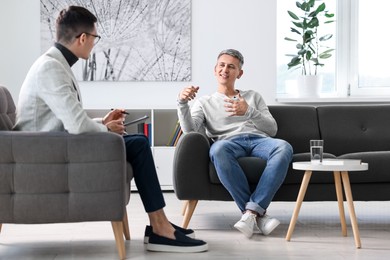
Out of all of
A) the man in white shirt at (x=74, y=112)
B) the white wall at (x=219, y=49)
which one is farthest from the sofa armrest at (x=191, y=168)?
the white wall at (x=219, y=49)

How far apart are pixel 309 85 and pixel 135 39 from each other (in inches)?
60.4

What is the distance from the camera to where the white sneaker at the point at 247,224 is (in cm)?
357

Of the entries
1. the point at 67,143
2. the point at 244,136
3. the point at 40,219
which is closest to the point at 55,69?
the point at 67,143

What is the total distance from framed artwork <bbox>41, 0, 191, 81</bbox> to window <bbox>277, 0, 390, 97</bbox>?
90 centimetres

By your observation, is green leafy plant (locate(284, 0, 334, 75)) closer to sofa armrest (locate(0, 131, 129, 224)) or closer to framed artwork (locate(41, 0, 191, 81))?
framed artwork (locate(41, 0, 191, 81))

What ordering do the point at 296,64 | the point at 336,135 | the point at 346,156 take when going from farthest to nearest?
the point at 296,64
the point at 336,135
the point at 346,156

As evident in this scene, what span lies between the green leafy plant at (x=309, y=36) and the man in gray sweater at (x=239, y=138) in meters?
1.91

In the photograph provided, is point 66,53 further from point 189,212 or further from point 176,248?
point 189,212

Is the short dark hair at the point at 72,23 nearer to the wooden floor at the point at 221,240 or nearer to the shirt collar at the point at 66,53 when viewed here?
the shirt collar at the point at 66,53

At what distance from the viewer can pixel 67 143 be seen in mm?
3008

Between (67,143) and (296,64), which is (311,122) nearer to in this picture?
(296,64)

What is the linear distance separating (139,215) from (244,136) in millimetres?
924

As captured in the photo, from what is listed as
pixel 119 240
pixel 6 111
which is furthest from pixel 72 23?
pixel 119 240

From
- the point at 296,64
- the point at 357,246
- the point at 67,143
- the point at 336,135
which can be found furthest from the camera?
the point at 296,64
